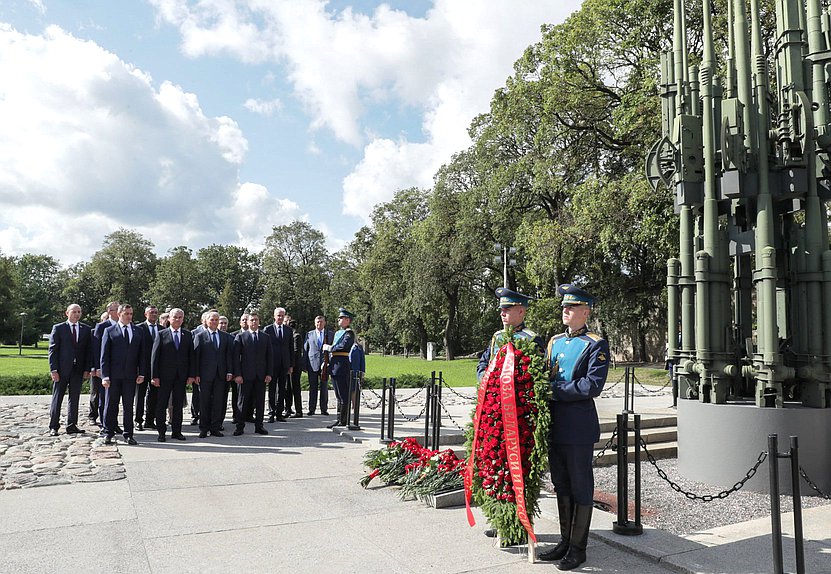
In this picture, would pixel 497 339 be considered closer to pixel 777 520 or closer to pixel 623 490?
pixel 623 490

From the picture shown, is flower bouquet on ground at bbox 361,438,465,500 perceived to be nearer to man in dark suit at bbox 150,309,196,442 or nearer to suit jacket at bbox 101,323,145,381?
man in dark suit at bbox 150,309,196,442

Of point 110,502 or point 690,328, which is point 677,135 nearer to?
point 690,328

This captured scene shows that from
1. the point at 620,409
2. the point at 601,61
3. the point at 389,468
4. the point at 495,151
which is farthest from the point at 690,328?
the point at 495,151

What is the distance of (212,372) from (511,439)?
7.00 metres

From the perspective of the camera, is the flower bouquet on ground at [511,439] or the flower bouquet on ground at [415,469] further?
the flower bouquet on ground at [415,469]

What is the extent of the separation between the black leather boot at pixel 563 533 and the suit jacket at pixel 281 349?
8.28m

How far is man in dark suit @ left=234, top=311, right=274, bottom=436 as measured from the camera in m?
11.0

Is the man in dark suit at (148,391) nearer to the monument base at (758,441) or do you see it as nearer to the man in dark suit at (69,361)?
the man in dark suit at (69,361)

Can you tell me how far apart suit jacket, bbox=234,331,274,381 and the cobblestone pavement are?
92.7 inches

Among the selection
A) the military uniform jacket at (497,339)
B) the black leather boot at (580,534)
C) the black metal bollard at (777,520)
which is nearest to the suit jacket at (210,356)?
the military uniform jacket at (497,339)

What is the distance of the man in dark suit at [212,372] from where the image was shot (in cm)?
1047

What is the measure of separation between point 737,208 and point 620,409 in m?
6.40

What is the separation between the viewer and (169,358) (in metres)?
10.6

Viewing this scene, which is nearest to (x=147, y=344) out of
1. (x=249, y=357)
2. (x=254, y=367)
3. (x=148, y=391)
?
(x=148, y=391)
